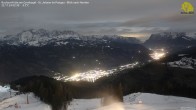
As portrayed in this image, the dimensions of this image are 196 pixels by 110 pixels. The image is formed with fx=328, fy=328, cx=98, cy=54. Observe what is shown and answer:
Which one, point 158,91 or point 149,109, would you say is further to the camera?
point 158,91

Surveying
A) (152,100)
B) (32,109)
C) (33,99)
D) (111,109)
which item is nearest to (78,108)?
(32,109)

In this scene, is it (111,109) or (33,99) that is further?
(33,99)

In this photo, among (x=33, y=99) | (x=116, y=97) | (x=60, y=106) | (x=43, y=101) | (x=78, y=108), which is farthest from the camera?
(x=33, y=99)

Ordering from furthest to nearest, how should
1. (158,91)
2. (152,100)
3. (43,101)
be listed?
(158,91)
(43,101)
(152,100)

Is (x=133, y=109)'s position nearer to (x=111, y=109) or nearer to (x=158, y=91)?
(x=111, y=109)

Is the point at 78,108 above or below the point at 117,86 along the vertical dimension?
below

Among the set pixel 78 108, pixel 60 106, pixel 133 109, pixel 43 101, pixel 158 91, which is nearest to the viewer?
pixel 133 109

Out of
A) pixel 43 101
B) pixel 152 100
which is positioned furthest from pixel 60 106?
pixel 43 101

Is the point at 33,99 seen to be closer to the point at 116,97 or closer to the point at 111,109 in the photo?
the point at 116,97

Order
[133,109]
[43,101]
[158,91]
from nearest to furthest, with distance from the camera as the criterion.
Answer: [133,109] < [43,101] < [158,91]
